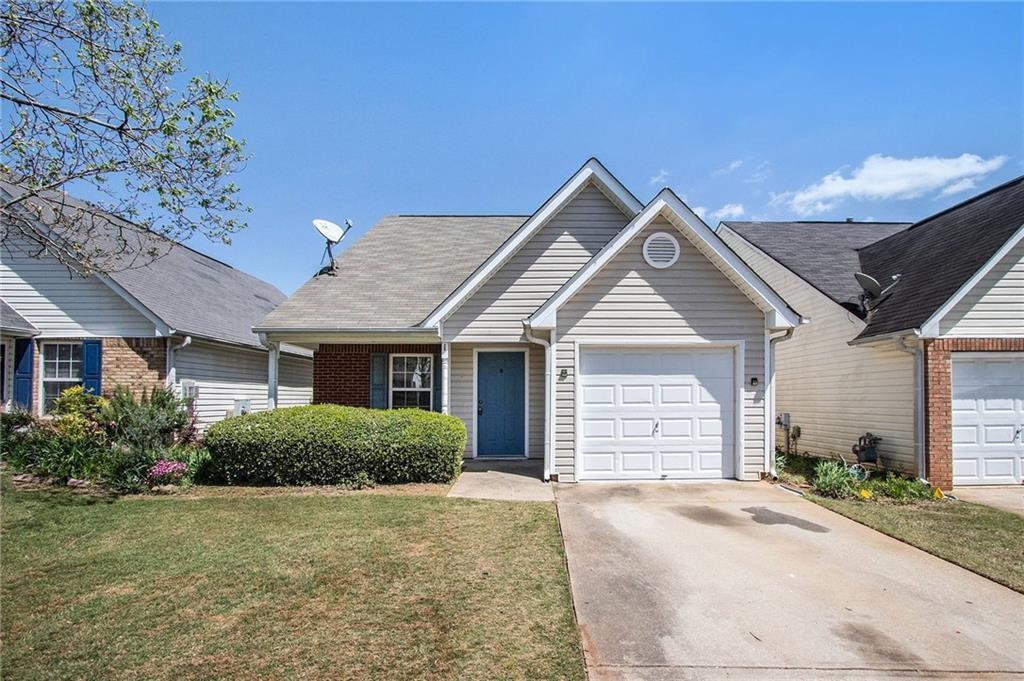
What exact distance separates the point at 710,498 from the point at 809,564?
2639mm

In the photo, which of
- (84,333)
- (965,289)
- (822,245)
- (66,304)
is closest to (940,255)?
(965,289)

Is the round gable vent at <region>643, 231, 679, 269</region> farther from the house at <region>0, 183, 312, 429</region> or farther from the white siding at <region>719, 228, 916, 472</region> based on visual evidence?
the house at <region>0, 183, 312, 429</region>

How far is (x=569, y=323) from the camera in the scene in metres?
9.18

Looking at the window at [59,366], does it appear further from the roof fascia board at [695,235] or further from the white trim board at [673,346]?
the white trim board at [673,346]

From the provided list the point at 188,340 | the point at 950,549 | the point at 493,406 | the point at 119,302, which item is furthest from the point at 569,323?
the point at 119,302

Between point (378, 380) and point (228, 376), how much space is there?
200 inches

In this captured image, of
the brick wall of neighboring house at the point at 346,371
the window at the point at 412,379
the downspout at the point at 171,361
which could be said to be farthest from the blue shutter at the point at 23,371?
the window at the point at 412,379

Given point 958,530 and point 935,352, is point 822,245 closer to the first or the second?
point 935,352

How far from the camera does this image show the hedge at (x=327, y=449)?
8.49 meters

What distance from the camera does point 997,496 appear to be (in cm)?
845

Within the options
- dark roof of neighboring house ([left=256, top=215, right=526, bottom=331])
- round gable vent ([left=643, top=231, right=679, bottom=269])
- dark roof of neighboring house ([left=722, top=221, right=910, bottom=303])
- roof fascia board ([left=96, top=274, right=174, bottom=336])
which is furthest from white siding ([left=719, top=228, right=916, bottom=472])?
roof fascia board ([left=96, top=274, right=174, bottom=336])

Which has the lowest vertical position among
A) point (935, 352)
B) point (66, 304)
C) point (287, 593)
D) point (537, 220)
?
point (287, 593)

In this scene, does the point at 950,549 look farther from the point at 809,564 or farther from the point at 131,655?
the point at 131,655

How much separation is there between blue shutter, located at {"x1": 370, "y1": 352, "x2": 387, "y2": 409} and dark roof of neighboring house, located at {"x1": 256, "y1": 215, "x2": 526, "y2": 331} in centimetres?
126
